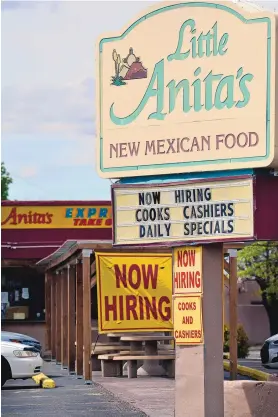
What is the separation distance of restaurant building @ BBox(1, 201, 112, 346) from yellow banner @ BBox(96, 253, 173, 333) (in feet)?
50.9

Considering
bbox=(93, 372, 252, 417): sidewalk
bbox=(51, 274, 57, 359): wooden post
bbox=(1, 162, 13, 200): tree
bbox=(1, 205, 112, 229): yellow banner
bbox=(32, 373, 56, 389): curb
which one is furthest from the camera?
bbox=(1, 162, 13, 200): tree

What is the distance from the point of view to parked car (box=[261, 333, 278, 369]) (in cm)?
2991

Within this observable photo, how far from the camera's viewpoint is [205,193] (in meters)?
16.8

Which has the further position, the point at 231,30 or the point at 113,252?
the point at 113,252

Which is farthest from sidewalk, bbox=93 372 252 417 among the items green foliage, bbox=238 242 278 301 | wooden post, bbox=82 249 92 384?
green foliage, bbox=238 242 278 301

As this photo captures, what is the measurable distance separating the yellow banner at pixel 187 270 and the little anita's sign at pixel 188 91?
1169mm

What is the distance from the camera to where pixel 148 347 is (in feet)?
88.7

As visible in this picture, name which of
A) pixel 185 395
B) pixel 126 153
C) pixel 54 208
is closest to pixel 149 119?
pixel 126 153

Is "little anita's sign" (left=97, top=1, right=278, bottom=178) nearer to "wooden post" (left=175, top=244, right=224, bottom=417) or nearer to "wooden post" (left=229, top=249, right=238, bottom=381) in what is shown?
"wooden post" (left=175, top=244, right=224, bottom=417)

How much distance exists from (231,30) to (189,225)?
2.66 metres

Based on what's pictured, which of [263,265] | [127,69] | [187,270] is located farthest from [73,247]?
[263,265]

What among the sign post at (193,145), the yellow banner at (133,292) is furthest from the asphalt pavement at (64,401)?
the sign post at (193,145)

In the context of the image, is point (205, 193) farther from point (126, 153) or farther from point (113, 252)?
point (113, 252)

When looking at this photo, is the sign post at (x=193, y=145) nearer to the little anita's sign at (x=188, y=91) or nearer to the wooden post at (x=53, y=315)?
the little anita's sign at (x=188, y=91)
